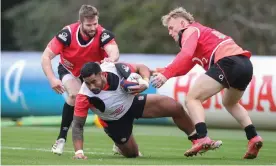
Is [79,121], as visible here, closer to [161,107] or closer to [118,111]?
[118,111]

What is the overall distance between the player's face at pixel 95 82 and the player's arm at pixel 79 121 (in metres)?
0.22

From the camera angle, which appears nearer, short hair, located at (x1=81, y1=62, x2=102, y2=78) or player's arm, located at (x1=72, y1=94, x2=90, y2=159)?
short hair, located at (x1=81, y1=62, x2=102, y2=78)

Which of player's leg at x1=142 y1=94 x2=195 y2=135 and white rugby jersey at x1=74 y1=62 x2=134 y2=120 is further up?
white rugby jersey at x1=74 y1=62 x2=134 y2=120

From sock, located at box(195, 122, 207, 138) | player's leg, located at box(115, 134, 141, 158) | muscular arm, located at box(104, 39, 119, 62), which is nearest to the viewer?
sock, located at box(195, 122, 207, 138)

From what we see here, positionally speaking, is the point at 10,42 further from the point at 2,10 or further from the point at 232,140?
the point at 232,140

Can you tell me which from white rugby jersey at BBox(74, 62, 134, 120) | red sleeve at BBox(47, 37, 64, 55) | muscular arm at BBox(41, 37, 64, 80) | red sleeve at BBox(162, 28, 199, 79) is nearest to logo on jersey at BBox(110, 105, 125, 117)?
white rugby jersey at BBox(74, 62, 134, 120)

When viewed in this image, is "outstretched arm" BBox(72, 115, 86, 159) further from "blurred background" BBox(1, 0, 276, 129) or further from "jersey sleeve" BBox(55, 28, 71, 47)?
"blurred background" BBox(1, 0, 276, 129)

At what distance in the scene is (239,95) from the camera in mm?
11992

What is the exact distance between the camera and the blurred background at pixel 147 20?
105 ft

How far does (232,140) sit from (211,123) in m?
2.90

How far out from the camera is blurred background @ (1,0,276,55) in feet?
105

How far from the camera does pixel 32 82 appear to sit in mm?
21219

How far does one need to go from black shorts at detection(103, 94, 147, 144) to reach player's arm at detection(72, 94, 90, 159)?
432 millimetres

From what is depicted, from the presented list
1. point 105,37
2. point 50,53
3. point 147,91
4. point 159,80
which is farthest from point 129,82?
point 147,91
